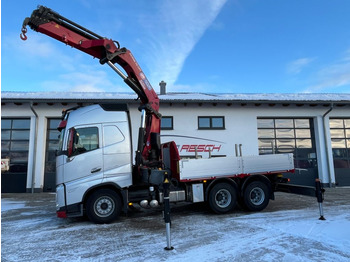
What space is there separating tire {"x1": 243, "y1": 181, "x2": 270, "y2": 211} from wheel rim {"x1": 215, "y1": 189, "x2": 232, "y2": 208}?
20.5 inches

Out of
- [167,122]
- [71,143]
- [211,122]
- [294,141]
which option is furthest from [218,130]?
[71,143]

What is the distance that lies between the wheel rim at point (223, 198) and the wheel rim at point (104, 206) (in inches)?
118

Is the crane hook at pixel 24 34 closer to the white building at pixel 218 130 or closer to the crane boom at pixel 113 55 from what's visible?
the crane boom at pixel 113 55

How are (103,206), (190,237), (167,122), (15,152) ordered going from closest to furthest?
(190,237) → (103,206) → (167,122) → (15,152)

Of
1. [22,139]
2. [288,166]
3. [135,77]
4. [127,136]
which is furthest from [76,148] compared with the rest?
[22,139]

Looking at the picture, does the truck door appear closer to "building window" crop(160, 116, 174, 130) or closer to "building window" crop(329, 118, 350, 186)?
"building window" crop(160, 116, 174, 130)

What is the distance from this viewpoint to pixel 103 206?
668 centimetres

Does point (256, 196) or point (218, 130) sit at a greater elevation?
point (218, 130)

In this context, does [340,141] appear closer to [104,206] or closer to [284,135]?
[284,135]

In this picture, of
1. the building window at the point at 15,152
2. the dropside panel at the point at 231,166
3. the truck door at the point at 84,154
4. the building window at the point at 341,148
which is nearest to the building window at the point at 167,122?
the dropside panel at the point at 231,166

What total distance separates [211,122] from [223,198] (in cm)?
723

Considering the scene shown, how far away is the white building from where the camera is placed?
13875mm

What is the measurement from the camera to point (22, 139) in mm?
14375

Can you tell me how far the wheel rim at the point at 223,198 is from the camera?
754cm
